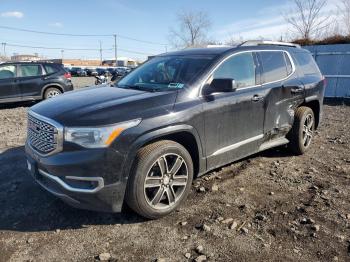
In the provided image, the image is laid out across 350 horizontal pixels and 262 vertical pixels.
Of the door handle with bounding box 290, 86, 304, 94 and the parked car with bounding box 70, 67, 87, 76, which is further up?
→ the door handle with bounding box 290, 86, 304, 94

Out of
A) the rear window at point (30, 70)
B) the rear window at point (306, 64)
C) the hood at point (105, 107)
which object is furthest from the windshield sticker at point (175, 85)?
the rear window at point (30, 70)

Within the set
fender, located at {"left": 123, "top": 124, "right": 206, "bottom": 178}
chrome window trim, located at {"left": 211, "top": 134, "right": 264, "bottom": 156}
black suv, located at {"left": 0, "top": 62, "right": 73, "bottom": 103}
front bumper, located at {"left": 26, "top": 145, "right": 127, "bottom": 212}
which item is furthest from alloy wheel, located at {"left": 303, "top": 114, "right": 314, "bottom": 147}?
black suv, located at {"left": 0, "top": 62, "right": 73, "bottom": 103}

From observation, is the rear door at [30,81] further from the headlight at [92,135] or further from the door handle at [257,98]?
the headlight at [92,135]

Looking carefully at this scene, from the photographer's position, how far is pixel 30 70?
12250 millimetres

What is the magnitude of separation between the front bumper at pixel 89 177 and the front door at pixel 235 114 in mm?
1255

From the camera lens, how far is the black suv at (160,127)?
3.26 m

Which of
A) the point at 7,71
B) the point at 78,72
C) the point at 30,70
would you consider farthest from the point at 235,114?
the point at 78,72

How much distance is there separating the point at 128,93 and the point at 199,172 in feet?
4.14

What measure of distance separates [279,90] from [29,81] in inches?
383

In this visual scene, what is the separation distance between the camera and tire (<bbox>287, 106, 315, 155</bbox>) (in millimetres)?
5645

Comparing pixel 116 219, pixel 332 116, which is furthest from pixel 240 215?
pixel 332 116

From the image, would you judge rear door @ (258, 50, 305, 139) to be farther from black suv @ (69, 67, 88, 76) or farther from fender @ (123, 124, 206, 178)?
black suv @ (69, 67, 88, 76)

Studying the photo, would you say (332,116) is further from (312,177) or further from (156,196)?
(156,196)

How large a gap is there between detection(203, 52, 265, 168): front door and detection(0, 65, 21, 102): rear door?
31.7 feet
